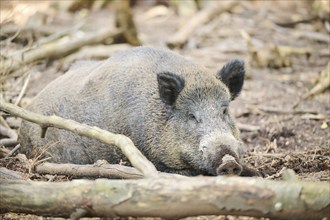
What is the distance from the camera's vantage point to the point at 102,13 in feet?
58.2

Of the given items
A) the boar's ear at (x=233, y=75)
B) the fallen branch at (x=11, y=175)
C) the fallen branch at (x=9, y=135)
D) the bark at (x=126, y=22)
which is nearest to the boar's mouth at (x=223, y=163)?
the boar's ear at (x=233, y=75)

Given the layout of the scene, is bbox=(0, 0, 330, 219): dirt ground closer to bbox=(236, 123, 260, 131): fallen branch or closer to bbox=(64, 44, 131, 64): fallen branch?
bbox=(236, 123, 260, 131): fallen branch

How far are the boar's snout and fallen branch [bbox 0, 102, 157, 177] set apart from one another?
31.3 inches

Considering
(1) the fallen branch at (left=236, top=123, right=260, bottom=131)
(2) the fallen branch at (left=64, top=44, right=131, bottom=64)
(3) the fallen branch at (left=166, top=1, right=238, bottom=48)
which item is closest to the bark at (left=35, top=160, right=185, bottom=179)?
(1) the fallen branch at (left=236, top=123, right=260, bottom=131)

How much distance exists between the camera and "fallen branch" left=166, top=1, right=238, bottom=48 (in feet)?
43.3

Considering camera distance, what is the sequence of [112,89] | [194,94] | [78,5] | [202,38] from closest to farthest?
[194,94] → [112,89] → [202,38] → [78,5]

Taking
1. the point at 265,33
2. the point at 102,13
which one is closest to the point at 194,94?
the point at 265,33

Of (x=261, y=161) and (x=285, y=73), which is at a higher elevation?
(x=261, y=161)

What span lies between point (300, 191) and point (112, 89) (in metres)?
3.14

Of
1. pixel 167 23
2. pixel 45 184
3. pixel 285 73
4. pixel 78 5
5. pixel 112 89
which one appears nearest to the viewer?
pixel 45 184

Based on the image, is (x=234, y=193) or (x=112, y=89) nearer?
(x=234, y=193)

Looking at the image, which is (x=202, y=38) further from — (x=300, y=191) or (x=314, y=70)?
(x=300, y=191)

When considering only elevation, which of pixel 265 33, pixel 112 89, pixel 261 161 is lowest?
pixel 265 33

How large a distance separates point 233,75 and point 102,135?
6.08 ft
